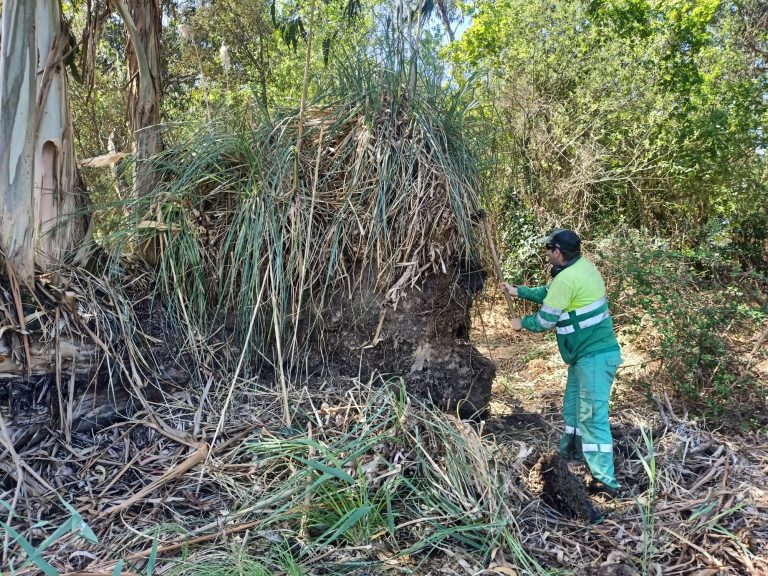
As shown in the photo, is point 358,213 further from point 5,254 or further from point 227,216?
point 5,254

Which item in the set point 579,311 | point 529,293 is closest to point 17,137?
point 529,293

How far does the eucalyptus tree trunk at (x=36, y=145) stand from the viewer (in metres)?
3.17

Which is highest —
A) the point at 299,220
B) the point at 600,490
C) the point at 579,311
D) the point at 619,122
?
the point at 619,122

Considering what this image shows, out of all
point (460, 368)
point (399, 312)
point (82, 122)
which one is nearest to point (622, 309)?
point (460, 368)

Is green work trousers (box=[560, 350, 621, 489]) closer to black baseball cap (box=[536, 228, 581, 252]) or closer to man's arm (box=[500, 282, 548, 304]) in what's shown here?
man's arm (box=[500, 282, 548, 304])

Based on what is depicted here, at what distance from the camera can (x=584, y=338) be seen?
3807 mm

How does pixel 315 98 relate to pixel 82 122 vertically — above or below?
below

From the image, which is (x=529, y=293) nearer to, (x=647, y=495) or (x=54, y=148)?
(x=647, y=495)

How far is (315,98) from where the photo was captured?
4039 millimetres

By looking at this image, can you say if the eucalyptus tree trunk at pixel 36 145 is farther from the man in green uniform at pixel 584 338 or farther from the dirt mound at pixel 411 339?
the man in green uniform at pixel 584 338

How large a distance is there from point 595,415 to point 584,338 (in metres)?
0.50

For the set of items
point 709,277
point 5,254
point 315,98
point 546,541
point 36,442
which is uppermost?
point 315,98

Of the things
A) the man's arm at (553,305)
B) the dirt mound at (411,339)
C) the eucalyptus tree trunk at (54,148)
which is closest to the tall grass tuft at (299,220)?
the dirt mound at (411,339)

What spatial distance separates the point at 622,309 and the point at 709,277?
101 centimetres
